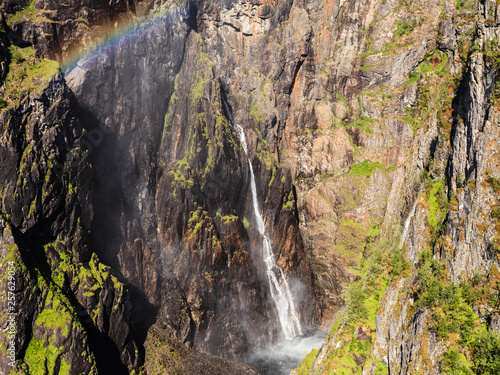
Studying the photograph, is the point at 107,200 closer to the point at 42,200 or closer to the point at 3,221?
the point at 42,200

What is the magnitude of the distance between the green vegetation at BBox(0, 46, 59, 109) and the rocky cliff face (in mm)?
259

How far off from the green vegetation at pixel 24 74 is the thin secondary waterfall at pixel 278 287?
127 feet

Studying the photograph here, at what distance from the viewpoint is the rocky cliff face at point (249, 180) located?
27.6m

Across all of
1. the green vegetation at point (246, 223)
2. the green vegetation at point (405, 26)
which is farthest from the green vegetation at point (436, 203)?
the green vegetation at point (405, 26)

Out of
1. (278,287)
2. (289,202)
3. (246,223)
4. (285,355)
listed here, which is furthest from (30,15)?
(285,355)

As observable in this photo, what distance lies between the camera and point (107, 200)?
5778cm

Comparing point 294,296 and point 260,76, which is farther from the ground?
point 260,76

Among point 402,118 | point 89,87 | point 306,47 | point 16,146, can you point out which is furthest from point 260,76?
point 16,146

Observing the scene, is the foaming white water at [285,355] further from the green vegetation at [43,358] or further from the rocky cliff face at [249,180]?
the green vegetation at [43,358]

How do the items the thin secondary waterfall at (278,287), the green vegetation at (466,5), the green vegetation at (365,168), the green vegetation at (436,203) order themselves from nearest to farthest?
the green vegetation at (436,203) → the thin secondary waterfall at (278,287) → the green vegetation at (466,5) → the green vegetation at (365,168)

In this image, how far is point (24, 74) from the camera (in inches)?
1893

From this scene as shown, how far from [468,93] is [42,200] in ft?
149

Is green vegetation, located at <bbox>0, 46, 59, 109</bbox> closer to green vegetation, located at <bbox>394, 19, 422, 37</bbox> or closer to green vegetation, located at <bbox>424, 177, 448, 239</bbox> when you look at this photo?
green vegetation, located at <bbox>424, 177, 448, 239</bbox>

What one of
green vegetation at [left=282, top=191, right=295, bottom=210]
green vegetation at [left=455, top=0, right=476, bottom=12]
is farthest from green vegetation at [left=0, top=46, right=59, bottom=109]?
green vegetation at [left=455, top=0, right=476, bottom=12]
